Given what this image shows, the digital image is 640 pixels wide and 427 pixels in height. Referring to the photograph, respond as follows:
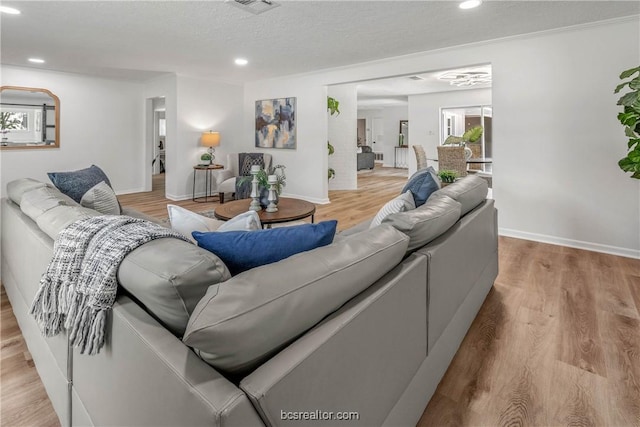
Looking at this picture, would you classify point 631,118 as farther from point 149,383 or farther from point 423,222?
point 149,383

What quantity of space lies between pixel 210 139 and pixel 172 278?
19.7ft

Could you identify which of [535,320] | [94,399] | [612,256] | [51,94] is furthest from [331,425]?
[51,94]

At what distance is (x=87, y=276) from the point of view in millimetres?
1040

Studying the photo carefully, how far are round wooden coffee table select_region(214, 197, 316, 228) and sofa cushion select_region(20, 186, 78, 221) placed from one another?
1335 mm

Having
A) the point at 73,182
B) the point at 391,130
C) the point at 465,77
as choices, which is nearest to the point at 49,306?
the point at 73,182

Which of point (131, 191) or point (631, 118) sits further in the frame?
point (131, 191)

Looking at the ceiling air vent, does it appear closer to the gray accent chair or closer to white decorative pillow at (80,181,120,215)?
white decorative pillow at (80,181,120,215)

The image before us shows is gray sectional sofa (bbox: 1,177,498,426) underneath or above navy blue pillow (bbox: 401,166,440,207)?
underneath

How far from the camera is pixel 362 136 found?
50.2 feet

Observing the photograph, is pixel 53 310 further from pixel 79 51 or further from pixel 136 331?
pixel 79 51

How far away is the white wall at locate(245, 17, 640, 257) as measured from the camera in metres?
3.47

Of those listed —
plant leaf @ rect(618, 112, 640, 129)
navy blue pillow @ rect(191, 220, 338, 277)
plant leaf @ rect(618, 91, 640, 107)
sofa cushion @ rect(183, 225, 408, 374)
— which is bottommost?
sofa cushion @ rect(183, 225, 408, 374)

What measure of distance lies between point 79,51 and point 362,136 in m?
11.8

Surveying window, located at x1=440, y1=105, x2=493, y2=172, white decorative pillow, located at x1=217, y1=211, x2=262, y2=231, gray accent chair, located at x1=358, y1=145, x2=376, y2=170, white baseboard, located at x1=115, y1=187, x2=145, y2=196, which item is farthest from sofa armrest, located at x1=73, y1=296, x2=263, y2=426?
gray accent chair, located at x1=358, y1=145, x2=376, y2=170
